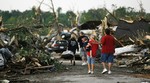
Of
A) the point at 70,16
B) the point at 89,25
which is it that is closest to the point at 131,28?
the point at 89,25

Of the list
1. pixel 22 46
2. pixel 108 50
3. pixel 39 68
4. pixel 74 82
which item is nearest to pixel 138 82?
pixel 74 82

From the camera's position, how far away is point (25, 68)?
17188 mm

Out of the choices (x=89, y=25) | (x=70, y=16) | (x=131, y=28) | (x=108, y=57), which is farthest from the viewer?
(x=70, y=16)

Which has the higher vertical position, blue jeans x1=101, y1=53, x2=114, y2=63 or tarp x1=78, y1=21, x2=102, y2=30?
tarp x1=78, y1=21, x2=102, y2=30

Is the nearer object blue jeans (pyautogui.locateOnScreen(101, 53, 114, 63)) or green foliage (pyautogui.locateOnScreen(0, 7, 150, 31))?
blue jeans (pyautogui.locateOnScreen(101, 53, 114, 63))

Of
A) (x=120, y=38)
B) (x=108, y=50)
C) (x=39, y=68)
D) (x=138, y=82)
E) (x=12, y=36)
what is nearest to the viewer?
(x=138, y=82)

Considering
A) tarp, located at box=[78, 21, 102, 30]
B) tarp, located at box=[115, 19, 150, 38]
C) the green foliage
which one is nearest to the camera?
the green foliage

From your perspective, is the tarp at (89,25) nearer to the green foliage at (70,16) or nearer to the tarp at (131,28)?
the green foliage at (70,16)

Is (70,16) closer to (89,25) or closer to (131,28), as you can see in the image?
(89,25)

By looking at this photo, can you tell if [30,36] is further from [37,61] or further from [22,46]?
[37,61]

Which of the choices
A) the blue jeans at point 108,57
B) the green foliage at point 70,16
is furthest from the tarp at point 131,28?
the blue jeans at point 108,57

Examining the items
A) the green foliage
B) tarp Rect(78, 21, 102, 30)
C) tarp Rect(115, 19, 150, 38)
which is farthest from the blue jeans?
tarp Rect(78, 21, 102, 30)

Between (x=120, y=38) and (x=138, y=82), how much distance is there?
15.5 m

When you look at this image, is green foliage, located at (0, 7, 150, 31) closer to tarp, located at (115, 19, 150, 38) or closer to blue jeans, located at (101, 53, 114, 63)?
tarp, located at (115, 19, 150, 38)
